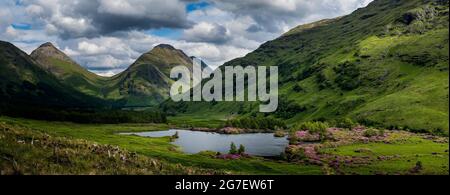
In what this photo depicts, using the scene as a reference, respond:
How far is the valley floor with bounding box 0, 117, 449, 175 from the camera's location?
46.5 metres

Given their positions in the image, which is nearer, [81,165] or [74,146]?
[81,165]

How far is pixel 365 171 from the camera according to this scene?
4469 inches

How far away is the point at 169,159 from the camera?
5089 inches

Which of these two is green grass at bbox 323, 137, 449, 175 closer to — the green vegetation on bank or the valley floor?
the valley floor

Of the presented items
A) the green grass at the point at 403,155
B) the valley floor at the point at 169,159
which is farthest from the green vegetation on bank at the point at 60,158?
the green grass at the point at 403,155

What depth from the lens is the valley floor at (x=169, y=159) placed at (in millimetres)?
46500

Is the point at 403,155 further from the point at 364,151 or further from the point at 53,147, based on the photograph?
the point at 53,147

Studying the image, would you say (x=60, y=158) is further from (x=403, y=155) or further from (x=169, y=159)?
(x=403, y=155)
